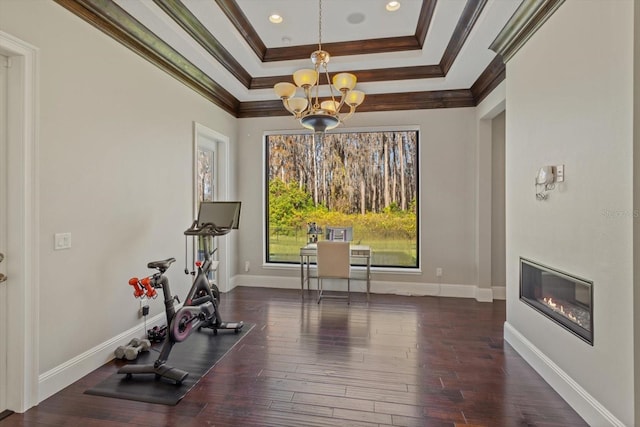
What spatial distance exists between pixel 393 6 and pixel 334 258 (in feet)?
10.2

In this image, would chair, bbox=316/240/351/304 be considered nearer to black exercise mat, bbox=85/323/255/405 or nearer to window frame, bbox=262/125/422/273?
window frame, bbox=262/125/422/273

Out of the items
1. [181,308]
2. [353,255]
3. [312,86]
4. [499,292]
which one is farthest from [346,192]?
[181,308]

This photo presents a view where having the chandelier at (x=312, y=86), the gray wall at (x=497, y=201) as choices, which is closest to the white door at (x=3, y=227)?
the chandelier at (x=312, y=86)

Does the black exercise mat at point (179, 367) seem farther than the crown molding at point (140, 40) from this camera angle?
No

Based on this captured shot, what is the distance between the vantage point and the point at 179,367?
2738 millimetres

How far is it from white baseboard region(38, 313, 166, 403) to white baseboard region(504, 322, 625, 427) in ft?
12.0

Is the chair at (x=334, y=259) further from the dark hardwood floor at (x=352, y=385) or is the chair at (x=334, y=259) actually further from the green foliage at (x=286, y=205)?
the green foliage at (x=286, y=205)

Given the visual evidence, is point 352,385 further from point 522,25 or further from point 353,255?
point 522,25

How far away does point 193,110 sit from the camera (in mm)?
4203

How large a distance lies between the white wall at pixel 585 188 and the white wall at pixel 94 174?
3.68m

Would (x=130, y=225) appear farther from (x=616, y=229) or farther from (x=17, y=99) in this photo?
(x=616, y=229)

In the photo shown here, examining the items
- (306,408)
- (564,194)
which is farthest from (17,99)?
(564,194)

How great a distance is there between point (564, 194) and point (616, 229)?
0.56 metres

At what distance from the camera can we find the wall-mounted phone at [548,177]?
242cm
